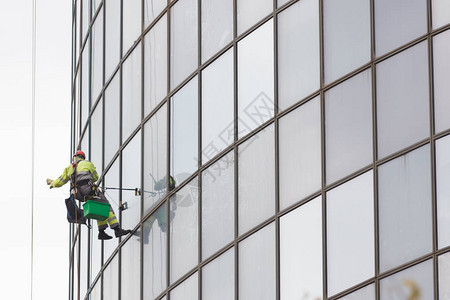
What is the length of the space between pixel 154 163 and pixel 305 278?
19.0 feet

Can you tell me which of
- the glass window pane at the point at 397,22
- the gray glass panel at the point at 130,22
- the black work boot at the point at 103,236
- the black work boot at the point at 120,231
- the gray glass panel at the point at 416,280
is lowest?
the gray glass panel at the point at 416,280

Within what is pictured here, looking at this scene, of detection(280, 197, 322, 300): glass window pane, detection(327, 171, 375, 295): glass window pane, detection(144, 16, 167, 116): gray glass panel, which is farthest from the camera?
detection(144, 16, 167, 116): gray glass panel

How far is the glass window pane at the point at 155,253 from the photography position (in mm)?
28219

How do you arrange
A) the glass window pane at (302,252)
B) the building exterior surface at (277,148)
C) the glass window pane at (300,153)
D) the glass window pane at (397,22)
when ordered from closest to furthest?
the building exterior surface at (277,148) < the glass window pane at (397,22) < the glass window pane at (302,252) < the glass window pane at (300,153)

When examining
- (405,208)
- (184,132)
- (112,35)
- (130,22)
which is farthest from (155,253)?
(405,208)

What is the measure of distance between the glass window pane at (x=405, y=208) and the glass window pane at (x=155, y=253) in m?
6.54

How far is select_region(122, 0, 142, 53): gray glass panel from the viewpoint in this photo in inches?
1179

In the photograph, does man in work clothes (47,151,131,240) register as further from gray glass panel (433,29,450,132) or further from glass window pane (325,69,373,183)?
gray glass panel (433,29,450,132)

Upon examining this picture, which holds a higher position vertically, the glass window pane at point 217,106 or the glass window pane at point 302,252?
the glass window pane at point 217,106

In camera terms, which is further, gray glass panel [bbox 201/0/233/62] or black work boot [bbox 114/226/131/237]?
black work boot [bbox 114/226/131/237]

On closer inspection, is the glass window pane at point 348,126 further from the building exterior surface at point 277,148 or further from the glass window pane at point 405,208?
the glass window pane at point 405,208

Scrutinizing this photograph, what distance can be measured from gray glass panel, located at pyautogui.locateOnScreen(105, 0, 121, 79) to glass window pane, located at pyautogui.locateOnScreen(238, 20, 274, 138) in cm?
523

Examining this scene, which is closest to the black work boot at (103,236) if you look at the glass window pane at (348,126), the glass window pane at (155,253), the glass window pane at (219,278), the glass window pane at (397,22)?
the glass window pane at (155,253)

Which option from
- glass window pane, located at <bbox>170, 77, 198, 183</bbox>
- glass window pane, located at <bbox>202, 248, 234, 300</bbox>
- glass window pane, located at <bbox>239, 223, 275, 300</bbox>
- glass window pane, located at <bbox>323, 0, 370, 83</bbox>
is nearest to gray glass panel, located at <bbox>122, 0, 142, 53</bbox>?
glass window pane, located at <bbox>170, 77, 198, 183</bbox>
